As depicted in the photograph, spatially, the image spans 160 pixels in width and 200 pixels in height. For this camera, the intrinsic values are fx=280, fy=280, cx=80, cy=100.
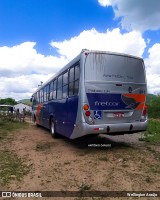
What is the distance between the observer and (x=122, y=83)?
9.49 meters

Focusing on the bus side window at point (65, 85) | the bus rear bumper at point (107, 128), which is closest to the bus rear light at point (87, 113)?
the bus rear bumper at point (107, 128)

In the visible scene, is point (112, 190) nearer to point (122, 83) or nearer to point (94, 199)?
point (94, 199)

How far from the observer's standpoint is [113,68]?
30.9 ft

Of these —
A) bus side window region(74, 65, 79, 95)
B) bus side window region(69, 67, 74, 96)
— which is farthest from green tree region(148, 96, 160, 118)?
bus side window region(74, 65, 79, 95)

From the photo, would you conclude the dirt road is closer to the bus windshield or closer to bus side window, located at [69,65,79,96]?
bus side window, located at [69,65,79,96]

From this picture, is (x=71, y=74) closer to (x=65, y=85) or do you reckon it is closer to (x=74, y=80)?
(x=74, y=80)

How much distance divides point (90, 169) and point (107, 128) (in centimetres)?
227

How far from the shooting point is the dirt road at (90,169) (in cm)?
579

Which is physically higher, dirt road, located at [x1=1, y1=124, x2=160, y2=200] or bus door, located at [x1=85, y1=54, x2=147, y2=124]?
bus door, located at [x1=85, y1=54, x2=147, y2=124]

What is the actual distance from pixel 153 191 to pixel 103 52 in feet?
17.0

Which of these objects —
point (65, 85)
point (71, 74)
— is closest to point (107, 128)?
point (71, 74)

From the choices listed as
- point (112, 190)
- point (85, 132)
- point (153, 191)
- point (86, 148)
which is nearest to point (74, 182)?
point (112, 190)

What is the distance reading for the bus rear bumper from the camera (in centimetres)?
878

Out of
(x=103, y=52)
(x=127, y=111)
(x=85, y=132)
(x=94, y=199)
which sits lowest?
(x=94, y=199)
